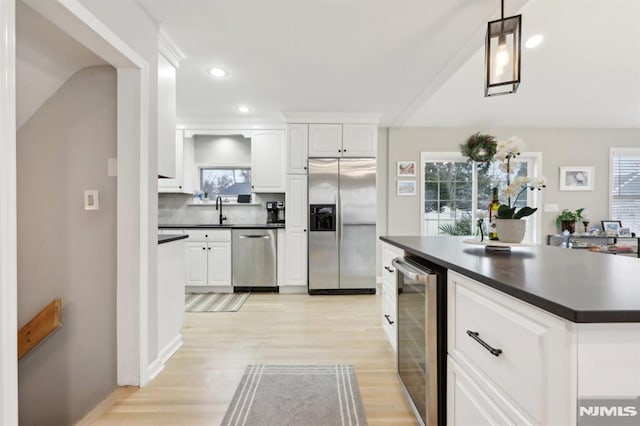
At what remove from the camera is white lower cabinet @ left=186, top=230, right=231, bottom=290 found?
384cm

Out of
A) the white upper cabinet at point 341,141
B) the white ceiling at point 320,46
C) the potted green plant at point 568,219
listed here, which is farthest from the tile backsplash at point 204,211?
the potted green plant at point 568,219

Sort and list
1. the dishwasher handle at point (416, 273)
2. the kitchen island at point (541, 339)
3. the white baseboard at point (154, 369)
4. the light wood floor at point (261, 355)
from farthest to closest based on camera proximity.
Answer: the white baseboard at point (154, 369)
the light wood floor at point (261, 355)
the dishwasher handle at point (416, 273)
the kitchen island at point (541, 339)

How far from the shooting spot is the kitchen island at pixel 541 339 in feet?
1.96

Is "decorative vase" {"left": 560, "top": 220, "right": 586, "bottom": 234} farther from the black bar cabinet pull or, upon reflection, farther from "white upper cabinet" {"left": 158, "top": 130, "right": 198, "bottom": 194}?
"white upper cabinet" {"left": 158, "top": 130, "right": 198, "bottom": 194}

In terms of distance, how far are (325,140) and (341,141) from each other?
0.21 meters

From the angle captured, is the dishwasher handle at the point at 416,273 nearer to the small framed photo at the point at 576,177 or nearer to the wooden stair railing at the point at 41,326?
the wooden stair railing at the point at 41,326

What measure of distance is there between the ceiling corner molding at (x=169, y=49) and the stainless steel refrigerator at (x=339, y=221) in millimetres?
1844

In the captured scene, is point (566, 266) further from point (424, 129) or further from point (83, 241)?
point (424, 129)

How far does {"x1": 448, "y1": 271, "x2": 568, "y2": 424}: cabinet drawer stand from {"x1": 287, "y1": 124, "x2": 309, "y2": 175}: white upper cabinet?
2966 millimetres

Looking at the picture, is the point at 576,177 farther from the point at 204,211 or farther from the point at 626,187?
the point at 204,211

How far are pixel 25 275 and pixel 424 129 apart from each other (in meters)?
4.71

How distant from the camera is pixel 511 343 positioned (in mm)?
797

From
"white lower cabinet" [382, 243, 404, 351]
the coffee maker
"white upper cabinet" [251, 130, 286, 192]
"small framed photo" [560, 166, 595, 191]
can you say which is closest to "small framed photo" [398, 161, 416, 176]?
"white upper cabinet" [251, 130, 286, 192]
